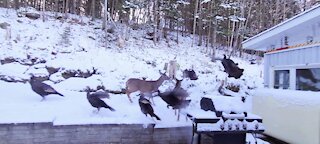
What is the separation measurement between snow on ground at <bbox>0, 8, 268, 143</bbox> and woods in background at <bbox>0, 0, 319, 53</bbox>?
4.07ft

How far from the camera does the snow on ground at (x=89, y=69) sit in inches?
177

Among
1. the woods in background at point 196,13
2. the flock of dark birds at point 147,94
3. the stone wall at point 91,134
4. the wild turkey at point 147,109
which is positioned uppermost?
the woods in background at point 196,13

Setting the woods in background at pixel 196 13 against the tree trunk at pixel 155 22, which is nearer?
the tree trunk at pixel 155 22

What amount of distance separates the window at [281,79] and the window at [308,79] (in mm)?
331

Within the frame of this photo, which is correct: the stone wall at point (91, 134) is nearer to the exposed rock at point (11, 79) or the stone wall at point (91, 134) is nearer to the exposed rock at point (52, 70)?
the exposed rock at point (11, 79)

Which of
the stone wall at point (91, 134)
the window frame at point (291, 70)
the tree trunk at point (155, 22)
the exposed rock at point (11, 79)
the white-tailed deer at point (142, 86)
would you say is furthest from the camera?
the tree trunk at point (155, 22)

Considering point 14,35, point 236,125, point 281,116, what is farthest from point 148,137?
point 14,35

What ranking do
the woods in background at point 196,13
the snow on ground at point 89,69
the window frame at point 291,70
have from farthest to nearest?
the woods in background at point 196,13 < the window frame at point 291,70 < the snow on ground at point 89,69

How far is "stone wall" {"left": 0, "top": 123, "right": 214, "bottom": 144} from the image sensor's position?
391cm

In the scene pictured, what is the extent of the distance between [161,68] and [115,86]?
3231mm

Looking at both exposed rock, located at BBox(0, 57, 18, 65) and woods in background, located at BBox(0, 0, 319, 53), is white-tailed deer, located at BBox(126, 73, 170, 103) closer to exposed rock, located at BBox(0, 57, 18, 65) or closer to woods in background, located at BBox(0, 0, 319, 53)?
exposed rock, located at BBox(0, 57, 18, 65)

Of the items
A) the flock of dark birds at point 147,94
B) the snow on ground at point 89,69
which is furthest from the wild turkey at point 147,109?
the snow on ground at point 89,69

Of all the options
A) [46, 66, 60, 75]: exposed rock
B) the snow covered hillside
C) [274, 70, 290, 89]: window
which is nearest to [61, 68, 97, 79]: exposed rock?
the snow covered hillside

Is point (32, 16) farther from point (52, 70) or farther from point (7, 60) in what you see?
point (52, 70)
